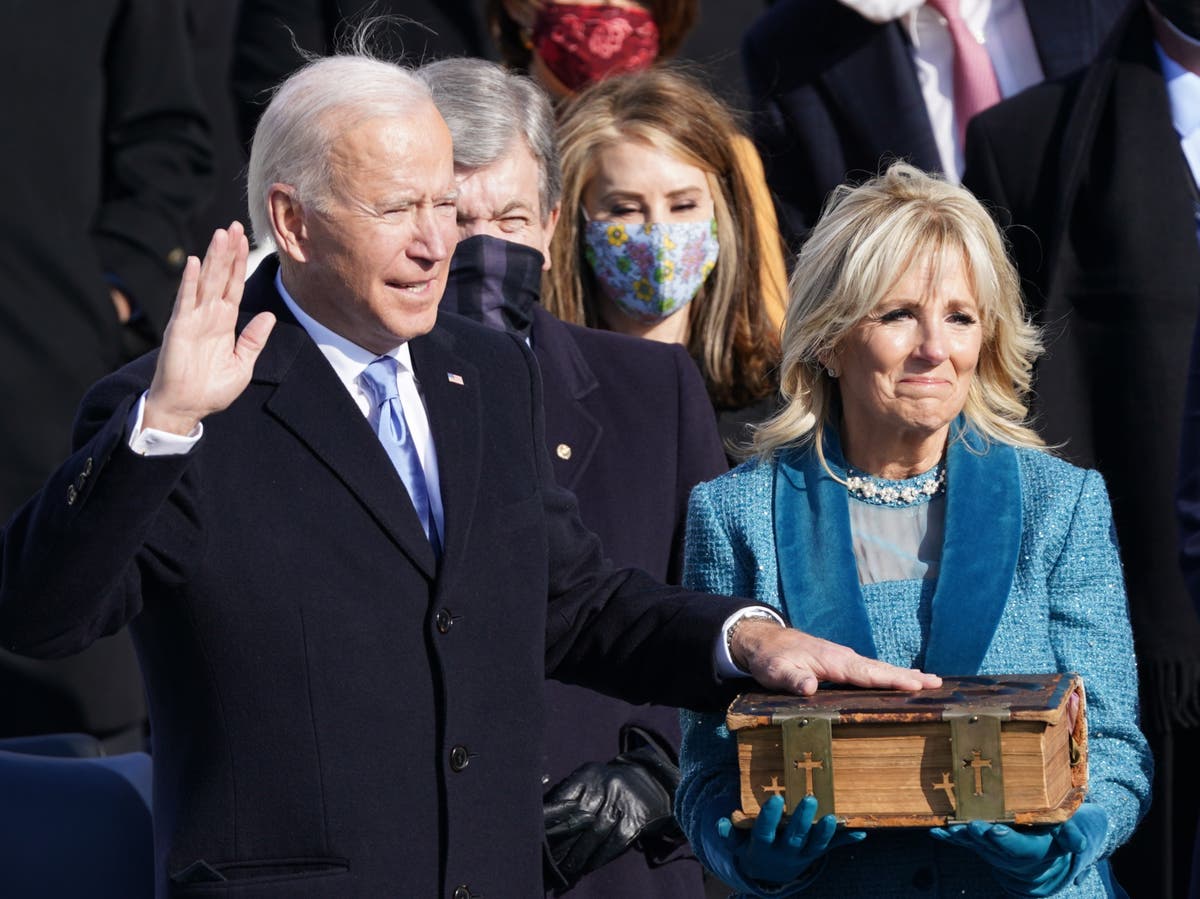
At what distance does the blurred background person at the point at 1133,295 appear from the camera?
14.8 ft

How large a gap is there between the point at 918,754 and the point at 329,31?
157 inches

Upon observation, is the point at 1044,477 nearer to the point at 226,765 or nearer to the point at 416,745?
the point at 416,745

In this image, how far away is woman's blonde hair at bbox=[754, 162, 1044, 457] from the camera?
3578 millimetres

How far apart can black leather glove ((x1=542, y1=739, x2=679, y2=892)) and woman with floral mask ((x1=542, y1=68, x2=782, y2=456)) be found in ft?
3.58

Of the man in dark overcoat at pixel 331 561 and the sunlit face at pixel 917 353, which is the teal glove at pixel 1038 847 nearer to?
the man in dark overcoat at pixel 331 561

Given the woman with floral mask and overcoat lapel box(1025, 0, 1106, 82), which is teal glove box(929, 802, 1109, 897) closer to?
the woman with floral mask

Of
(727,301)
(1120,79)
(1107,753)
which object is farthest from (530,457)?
(1120,79)

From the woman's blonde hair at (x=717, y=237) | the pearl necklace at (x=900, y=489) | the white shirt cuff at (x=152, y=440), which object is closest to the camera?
the white shirt cuff at (x=152, y=440)

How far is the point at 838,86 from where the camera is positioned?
529cm

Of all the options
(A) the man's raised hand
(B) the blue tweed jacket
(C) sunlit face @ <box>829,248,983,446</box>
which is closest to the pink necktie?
(C) sunlit face @ <box>829,248,983,446</box>

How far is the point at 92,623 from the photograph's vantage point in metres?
2.75

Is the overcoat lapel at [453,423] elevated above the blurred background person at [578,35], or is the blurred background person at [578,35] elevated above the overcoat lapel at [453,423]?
the blurred background person at [578,35]

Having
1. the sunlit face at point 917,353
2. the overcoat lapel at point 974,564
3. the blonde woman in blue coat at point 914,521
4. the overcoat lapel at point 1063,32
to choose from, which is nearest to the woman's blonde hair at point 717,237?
the overcoat lapel at point 1063,32

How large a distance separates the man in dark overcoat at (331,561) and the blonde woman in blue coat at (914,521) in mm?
237
